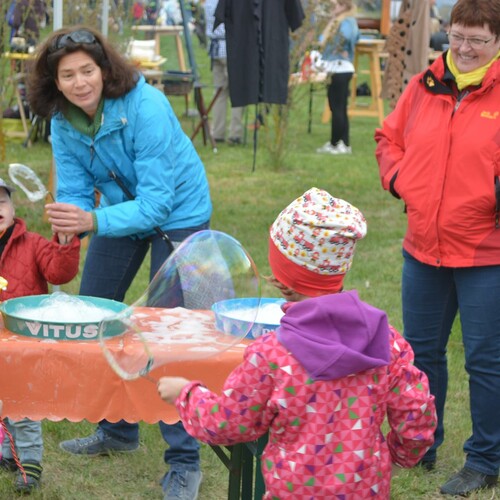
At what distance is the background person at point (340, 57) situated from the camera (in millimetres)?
11750

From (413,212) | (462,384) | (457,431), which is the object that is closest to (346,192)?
(462,384)

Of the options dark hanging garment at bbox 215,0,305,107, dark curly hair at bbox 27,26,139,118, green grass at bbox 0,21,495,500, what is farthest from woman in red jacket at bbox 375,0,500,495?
dark hanging garment at bbox 215,0,305,107

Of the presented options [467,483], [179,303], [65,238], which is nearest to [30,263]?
[65,238]

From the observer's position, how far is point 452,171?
11.6ft

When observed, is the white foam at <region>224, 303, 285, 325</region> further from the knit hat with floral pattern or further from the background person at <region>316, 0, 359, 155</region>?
the background person at <region>316, 0, 359, 155</region>

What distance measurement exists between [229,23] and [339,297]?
17.2 ft

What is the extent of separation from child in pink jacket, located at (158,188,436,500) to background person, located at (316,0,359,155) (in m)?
9.56

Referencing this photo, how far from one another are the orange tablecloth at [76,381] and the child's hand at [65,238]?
50 cm

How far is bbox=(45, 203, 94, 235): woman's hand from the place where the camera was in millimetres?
3312

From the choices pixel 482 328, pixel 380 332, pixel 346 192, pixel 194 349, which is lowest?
pixel 346 192

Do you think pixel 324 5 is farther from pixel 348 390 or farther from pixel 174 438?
pixel 348 390

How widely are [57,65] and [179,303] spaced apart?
1.20m

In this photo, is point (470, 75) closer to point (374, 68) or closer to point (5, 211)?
point (5, 211)

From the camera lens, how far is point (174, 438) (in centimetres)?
361
